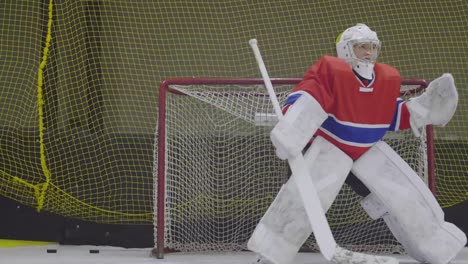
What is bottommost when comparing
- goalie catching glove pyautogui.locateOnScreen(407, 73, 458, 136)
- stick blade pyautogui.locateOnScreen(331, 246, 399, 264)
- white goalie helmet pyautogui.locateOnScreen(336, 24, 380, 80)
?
stick blade pyautogui.locateOnScreen(331, 246, 399, 264)

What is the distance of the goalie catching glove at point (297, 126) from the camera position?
122 inches

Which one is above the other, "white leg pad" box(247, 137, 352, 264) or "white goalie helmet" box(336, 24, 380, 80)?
"white goalie helmet" box(336, 24, 380, 80)

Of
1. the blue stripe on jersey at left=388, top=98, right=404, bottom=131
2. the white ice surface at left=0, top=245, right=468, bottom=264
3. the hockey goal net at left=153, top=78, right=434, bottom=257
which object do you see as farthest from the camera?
the hockey goal net at left=153, top=78, right=434, bottom=257

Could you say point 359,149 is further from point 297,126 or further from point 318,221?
point 318,221

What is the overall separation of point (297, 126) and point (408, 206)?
24.4 inches

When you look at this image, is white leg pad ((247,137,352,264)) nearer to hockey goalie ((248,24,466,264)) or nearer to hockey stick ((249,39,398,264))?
hockey goalie ((248,24,466,264))

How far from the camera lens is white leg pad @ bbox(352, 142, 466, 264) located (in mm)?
3316

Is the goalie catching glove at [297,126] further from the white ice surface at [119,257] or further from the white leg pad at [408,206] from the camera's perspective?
the white ice surface at [119,257]

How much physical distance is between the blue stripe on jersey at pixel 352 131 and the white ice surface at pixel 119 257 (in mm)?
680

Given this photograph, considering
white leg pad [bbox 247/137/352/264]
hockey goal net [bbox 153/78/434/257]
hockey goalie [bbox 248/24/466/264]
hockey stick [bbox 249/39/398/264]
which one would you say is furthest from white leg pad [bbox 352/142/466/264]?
hockey goal net [bbox 153/78/434/257]

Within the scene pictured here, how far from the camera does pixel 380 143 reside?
11.3 feet

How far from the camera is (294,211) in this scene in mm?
3219

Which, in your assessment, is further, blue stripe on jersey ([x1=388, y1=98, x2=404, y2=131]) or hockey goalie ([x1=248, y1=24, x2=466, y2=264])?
blue stripe on jersey ([x1=388, y1=98, x2=404, y2=131])

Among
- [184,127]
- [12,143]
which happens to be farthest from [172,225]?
[12,143]
